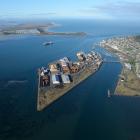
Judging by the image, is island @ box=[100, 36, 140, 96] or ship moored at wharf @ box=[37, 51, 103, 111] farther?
island @ box=[100, 36, 140, 96]

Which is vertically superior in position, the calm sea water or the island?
the island

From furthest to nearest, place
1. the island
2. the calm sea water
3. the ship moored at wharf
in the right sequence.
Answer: the island, the ship moored at wharf, the calm sea water

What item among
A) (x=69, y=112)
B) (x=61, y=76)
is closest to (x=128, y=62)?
(x=61, y=76)

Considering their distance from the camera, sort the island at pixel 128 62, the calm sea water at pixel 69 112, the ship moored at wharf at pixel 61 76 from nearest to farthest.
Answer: the calm sea water at pixel 69 112 < the ship moored at wharf at pixel 61 76 < the island at pixel 128 62

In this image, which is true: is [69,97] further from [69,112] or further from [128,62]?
[128,62]

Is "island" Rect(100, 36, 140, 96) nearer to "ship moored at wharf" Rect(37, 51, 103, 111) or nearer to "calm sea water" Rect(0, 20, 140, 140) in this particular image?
"calm sea water" Rect(0, 20, 140, 140)

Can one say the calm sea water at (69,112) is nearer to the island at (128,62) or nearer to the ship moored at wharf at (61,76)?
the ship moored at wharf at (61,76)
